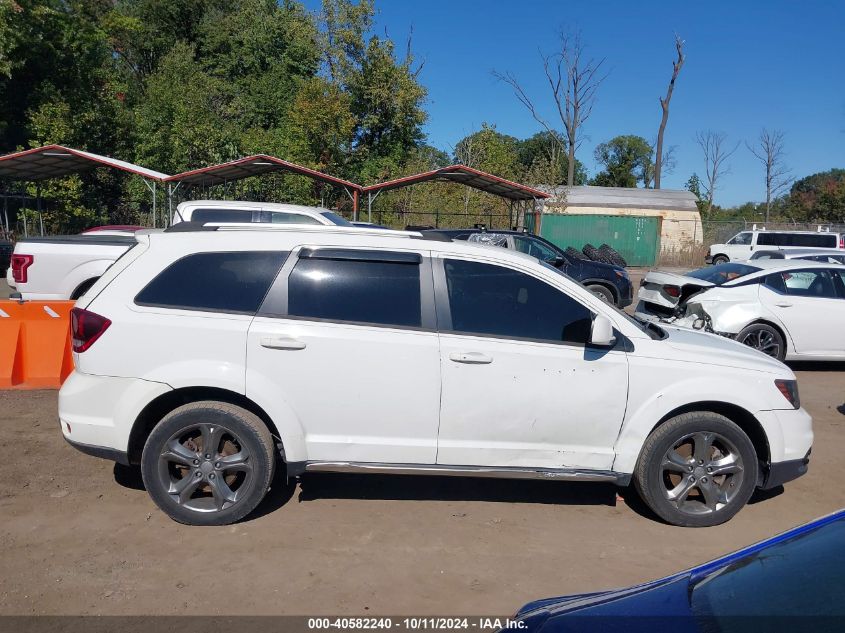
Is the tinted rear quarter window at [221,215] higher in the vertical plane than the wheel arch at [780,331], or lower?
higher

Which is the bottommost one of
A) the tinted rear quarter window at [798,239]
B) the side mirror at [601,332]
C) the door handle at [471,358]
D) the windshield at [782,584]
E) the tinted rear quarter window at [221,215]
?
the windshield at [782,584]

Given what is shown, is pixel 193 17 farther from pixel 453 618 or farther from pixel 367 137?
pixel 453 618

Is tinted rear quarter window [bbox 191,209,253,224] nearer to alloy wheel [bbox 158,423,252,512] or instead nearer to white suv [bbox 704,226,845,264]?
alloy wheel [bbox 158,423,252,512]

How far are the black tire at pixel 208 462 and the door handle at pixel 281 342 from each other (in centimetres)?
47

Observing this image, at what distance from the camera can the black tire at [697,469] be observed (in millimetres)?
4660

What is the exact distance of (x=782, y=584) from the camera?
2.02 m

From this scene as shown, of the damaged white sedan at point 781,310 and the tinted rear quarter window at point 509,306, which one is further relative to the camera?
the damaged white sedan at point 781,310

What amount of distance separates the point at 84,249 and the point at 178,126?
21497 mm

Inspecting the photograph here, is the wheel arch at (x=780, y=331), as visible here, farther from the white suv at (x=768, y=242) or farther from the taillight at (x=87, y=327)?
the white suv at (x=768, y=242)

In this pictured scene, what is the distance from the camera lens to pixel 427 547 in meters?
4.42

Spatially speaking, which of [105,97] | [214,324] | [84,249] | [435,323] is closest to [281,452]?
[214,324]

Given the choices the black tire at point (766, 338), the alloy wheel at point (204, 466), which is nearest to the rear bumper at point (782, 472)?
the alloy wheel at point (204, 466)

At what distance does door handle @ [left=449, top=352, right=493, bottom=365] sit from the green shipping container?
89.4 ft

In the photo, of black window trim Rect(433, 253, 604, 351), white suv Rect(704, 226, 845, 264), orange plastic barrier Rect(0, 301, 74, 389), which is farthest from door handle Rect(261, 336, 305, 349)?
white suv Rect(704, 226, 845, 264)
